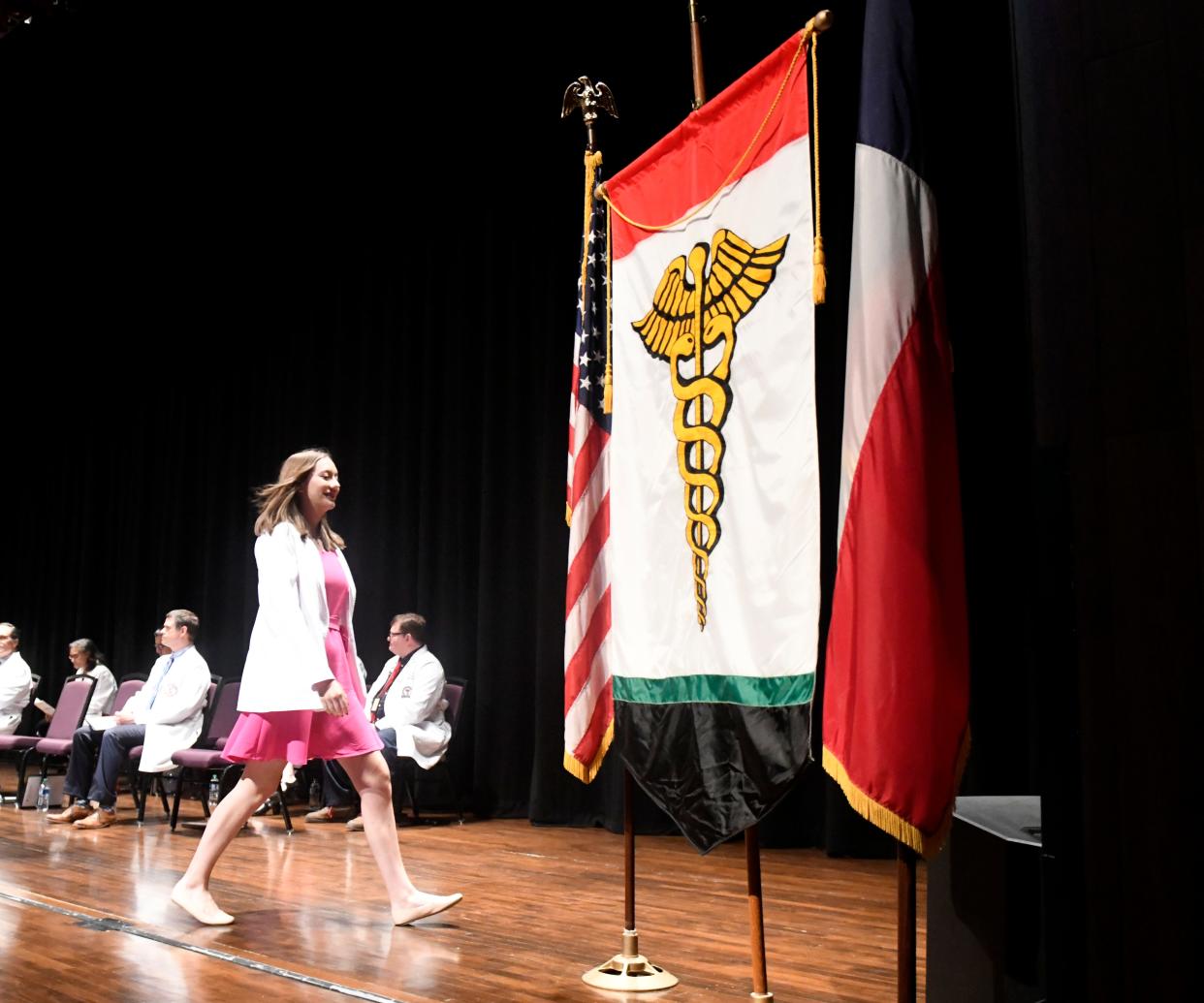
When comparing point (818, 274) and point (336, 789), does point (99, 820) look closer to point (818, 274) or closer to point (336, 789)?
point (336, 789)

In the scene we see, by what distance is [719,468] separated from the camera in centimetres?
274

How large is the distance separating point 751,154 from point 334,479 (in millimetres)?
1975

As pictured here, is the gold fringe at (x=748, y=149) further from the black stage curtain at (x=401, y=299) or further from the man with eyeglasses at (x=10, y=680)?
the man with eyeglasses at (x=10, y=680)

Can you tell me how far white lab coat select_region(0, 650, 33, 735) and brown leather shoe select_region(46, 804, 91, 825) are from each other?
1.55 meters

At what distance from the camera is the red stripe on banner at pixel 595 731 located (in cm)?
331

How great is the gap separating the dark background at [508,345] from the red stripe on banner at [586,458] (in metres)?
1.27

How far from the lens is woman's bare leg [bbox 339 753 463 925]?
366 cm

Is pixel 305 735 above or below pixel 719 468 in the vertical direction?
below

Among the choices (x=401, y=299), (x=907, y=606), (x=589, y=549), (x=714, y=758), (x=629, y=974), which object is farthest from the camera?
(x=401, y=299)

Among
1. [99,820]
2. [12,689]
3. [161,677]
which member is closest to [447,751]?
[161,677]

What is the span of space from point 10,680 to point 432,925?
5.85m

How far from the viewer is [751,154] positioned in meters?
2.73

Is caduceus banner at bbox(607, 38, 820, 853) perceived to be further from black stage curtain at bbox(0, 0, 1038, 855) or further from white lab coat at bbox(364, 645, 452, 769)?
white lab coat at bbox(364, 645, 452, 769)

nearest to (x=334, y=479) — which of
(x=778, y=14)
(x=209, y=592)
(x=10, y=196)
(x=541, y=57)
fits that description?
(x=778, y=14)
